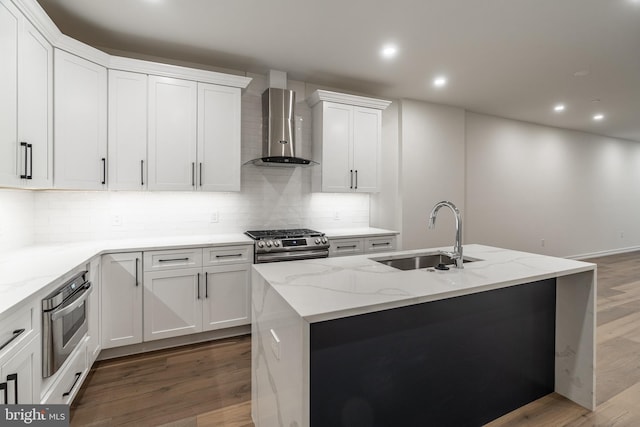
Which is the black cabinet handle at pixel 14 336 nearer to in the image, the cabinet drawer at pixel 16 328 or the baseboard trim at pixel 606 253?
the cabinet drawer at pixel 16 328

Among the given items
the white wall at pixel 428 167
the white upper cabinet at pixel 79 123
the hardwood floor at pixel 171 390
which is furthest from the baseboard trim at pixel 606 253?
the white upper cabinet at pixel 79 123

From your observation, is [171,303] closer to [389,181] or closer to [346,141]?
[346,141]

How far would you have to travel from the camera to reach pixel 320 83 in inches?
157

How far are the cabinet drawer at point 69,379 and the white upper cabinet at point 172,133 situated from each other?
1457 mm

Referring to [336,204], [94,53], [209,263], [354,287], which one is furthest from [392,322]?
[94,53]

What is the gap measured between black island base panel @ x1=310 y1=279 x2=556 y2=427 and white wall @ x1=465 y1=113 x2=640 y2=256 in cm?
338

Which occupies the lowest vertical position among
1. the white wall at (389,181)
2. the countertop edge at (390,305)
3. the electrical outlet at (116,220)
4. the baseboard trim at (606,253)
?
the baseboard trim at (606,253)

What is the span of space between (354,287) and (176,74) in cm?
268

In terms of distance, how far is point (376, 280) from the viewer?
164 cm

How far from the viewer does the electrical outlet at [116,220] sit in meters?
3.10

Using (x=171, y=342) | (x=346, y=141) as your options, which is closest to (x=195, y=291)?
(x=171, y=342)

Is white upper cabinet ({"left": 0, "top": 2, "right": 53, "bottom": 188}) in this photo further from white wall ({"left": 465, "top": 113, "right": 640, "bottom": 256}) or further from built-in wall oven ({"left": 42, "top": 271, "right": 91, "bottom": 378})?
white wall ({"left": 465, "top": 113, "right": 640, "bottom": 256})

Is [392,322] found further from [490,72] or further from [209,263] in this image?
[490,72]

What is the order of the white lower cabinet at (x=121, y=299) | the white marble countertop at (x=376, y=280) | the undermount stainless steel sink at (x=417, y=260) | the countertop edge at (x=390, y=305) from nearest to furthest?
the countertop edge at (x=390, y=305), the white marble countertop at (x=376, y=280), the undermount stainless steel sink at (x=417, y=260), the white lower cabinet at (x=121, y=299)
